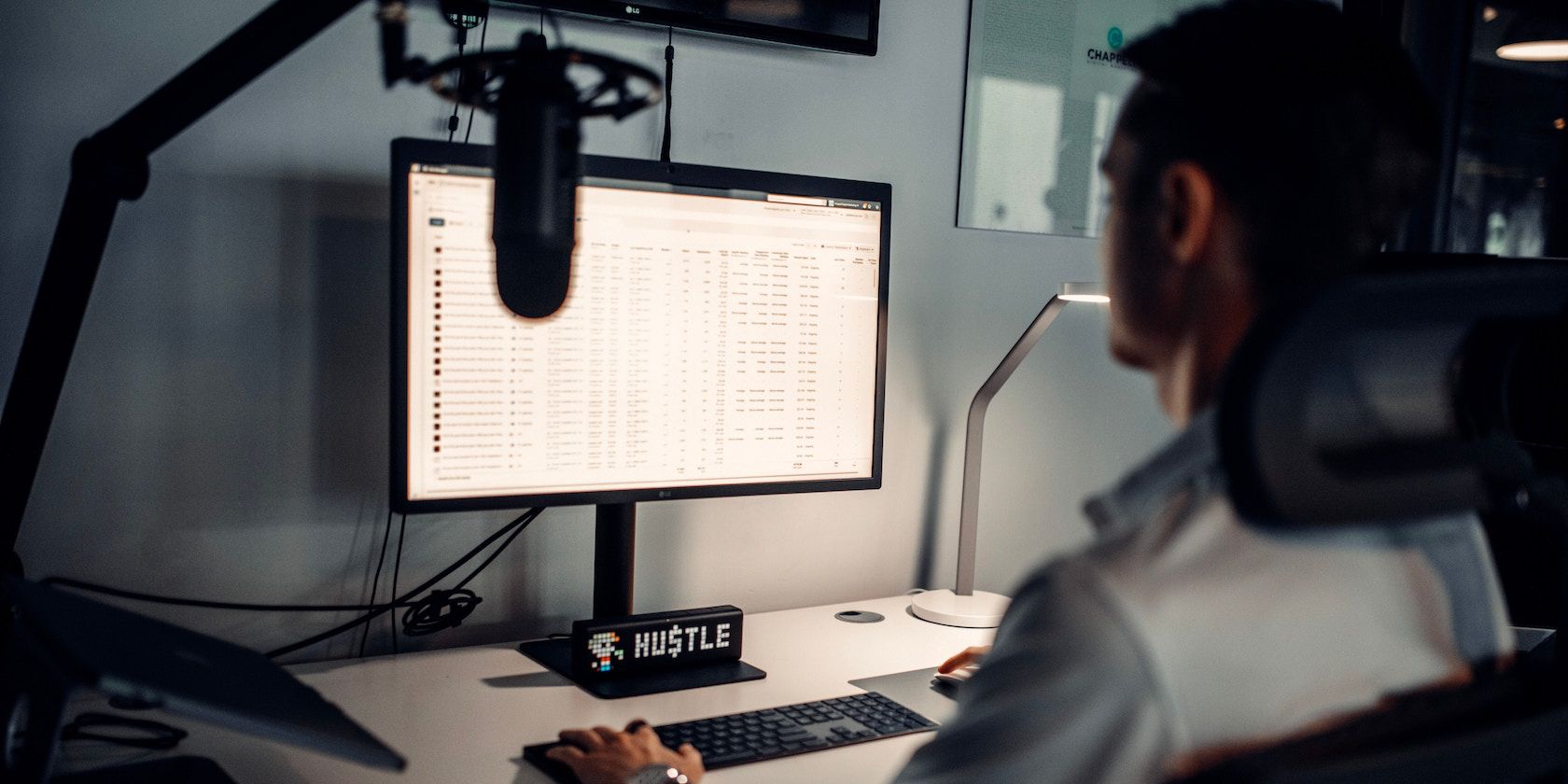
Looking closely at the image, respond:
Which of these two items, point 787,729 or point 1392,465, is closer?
point 1392,465

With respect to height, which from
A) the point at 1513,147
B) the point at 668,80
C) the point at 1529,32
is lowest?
the point at 668,80

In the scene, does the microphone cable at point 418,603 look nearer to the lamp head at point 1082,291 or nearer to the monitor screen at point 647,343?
the monitor screen at point 647,343

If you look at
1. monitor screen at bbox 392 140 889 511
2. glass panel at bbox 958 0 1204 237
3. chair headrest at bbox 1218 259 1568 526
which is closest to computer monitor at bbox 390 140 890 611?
monitor screen at bbox 392 140 889 511

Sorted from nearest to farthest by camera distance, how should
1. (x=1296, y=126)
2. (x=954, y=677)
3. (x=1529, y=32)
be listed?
(x=1296, y=126), (x=954, y=677), (x=1529, y=32)

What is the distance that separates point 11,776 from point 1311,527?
74cm

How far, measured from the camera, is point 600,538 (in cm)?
137

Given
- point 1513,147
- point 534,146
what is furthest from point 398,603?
point 1513,147

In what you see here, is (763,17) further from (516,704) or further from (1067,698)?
(1067,698)

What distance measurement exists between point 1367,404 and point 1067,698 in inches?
7.6

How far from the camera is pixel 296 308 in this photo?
1.31m

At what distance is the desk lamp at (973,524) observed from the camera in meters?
1.59

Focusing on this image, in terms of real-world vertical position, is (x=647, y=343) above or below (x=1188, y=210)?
below

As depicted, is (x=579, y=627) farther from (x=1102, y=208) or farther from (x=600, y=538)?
(x=1102, y=208)

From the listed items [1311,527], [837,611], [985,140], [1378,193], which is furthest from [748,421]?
[1311,527]
